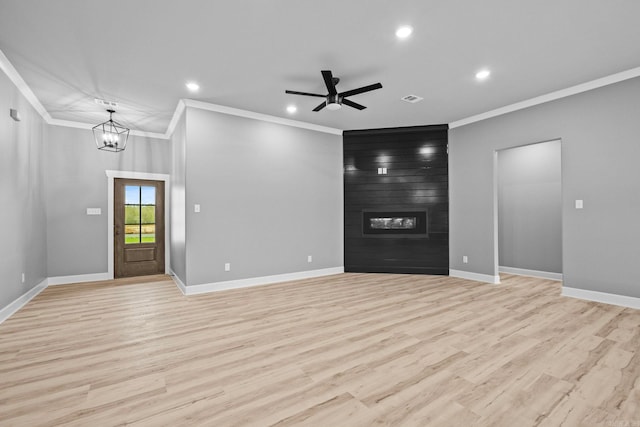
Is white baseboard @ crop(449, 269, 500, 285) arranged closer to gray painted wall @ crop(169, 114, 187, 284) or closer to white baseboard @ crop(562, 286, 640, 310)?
white baseboard @ crop(562, 286, 640, 310)

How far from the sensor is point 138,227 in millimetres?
A: 6137

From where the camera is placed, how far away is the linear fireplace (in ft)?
19.7

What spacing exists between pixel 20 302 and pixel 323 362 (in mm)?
4346

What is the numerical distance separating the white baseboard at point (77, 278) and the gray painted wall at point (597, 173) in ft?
26.0

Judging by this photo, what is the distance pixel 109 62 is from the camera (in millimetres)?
3467

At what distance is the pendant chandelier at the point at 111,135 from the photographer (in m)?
5.19

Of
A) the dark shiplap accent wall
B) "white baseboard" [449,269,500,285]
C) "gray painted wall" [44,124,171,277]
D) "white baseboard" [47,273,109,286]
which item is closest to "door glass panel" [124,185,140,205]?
"gray painted wall" [44,124,171,277]

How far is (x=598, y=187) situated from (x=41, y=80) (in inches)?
302

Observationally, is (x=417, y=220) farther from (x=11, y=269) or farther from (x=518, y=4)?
(x=11, y=269)

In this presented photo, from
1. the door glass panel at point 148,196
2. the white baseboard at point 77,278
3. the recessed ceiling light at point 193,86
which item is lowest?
the white baseboard at point 77,278

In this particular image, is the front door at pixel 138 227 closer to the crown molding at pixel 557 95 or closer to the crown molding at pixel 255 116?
the crown molding at pixel 255 116

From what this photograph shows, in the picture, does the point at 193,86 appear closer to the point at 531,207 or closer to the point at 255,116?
the point at 255,116

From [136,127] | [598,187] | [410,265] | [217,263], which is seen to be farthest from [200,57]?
[598,187]

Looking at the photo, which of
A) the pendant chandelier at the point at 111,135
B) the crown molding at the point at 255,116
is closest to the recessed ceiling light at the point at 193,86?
the crown molding at the point at 255,116
